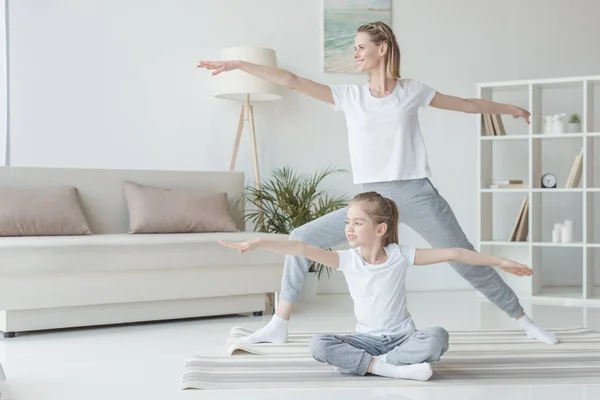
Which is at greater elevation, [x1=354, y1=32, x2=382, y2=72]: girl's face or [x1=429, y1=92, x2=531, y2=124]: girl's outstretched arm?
[x1=354, y1=32, x2=382, y2=72]: girl's face

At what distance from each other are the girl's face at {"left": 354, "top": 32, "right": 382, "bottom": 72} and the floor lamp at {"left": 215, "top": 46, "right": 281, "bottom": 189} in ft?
6.62

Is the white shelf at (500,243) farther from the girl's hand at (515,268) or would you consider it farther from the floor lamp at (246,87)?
the girl's hand at (515,268)

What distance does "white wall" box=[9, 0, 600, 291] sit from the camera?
5.44m

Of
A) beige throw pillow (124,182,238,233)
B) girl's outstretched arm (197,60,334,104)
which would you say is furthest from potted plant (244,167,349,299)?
girl's outstretched arm (197,60,334,104)

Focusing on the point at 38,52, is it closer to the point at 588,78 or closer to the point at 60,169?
the point at 60,169

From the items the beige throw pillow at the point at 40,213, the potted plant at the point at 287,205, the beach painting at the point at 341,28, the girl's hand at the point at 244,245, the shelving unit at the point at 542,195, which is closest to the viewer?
the girl's hand at the point at 244,245

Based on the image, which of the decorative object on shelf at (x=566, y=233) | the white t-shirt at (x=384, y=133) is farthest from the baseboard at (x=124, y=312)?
the decorative object on shelf at (x=566, y=233)

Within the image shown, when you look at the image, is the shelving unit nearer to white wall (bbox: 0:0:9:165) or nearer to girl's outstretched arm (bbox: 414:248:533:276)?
girl's outstretched arm (bbox: 414:248:533:276)

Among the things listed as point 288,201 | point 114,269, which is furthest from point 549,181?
point 114,269

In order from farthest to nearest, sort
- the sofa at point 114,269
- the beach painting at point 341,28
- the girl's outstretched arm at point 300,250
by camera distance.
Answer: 1. the beach painting at point 341,28
2. the sofa at point 114,269
3. the girl's outstretched arm at point 300,250

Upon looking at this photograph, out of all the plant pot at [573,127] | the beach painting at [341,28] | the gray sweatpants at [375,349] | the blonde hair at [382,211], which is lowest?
the gray sweatpants at [375,349]

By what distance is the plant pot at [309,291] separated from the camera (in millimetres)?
5469

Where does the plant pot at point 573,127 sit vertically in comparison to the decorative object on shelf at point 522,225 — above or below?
above

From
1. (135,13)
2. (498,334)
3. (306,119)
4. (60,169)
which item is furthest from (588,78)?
(60,169)
